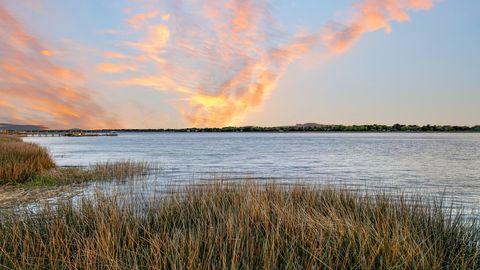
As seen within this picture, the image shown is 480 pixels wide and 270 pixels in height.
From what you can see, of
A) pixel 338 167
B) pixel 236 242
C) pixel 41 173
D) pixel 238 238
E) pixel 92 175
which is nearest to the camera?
pixel 236 242

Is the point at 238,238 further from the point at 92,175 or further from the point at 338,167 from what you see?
the point at 338,167

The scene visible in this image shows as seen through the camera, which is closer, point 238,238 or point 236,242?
point 236,242

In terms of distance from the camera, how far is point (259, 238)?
5832 millimetres

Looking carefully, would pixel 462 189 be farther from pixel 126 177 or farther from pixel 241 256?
pixel 126 177

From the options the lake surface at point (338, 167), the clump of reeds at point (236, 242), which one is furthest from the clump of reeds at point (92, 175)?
the clump of reeds at point (236, 242)

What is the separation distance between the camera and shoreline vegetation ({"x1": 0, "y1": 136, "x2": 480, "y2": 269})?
15.7ft

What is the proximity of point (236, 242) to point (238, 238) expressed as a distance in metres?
0.38

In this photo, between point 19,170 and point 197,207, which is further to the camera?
point 19,170

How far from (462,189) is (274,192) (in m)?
12.7

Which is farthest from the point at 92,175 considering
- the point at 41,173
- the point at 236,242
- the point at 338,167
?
the point at 338,167

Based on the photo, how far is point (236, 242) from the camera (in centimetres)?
487

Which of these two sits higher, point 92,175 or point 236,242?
point 236,242

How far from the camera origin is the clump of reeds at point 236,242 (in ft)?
15.6

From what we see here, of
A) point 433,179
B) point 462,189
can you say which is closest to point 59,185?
point 462,189
